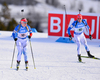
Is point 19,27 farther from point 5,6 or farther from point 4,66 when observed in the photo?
point 5,6

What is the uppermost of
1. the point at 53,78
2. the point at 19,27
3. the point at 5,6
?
the point at 5,6

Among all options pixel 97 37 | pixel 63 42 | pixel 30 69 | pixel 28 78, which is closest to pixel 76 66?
pixel 30 69

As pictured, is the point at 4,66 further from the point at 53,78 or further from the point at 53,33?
the point at 53,33

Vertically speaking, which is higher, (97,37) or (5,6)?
(5,6)

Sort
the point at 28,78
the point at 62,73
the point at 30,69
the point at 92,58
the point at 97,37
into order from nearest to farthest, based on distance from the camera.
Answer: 1. the point at 28,78
2. the point at 62,73
3. the point at 30,69
4. the point at 92,58
5. the point at 97,37

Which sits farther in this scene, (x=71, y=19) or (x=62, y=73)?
(x=71, y=19)

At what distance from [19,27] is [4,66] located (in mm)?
1820

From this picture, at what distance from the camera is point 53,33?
1853 centimetres

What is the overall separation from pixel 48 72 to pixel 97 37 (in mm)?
11667

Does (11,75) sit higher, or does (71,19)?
(71,19)

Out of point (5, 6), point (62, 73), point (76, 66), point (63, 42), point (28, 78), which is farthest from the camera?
point (5, 6)

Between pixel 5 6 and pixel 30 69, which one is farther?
pixel 5 6

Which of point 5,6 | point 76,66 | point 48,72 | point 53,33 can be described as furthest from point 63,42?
point 5,6

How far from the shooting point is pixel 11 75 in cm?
633
